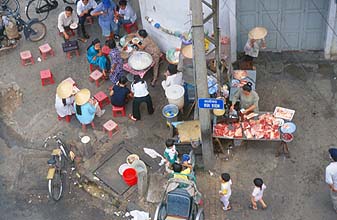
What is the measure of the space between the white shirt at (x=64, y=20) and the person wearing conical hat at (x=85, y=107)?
3.70 metres

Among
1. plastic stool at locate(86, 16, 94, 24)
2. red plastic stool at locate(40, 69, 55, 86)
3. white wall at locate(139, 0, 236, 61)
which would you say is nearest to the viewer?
white wall at locate(139, 0, 236, 61)

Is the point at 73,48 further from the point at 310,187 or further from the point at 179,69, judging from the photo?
the point at 310,187

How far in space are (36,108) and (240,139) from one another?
6195 mm

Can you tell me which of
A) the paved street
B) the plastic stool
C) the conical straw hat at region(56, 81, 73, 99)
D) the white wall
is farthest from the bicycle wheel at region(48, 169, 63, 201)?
the plastic stool

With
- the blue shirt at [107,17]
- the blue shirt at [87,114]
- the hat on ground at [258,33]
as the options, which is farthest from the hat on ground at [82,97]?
the hat on ground at [258,33]

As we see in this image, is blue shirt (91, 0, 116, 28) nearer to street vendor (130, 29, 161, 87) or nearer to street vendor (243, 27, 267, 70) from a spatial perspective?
street vendor (130, 29, 161, 87)

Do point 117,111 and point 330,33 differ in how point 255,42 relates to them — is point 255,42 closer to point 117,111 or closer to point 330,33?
point 330,33

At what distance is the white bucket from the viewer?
1504 cm

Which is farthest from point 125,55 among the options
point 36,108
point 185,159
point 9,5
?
point 9,5

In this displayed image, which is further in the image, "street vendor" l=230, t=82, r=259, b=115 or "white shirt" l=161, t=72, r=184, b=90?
"white shirt" l=161, t=72, r=184, b=90

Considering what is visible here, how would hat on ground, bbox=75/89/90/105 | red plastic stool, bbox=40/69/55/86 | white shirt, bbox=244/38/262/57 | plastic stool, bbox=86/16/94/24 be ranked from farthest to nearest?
1. plastic stool, bbox=86/16/94/24
2. red plastic stool, bbox=40/69/55/86
3. white shirt, bbox=244/38/262/57
4. hat on ground, bbox=75/89/90/105

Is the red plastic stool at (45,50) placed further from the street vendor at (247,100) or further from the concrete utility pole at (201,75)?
the concrete utility pole at (201,75)

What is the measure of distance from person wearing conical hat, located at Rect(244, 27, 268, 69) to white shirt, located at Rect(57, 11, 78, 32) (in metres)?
5.77

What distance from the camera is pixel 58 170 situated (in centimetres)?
1468
